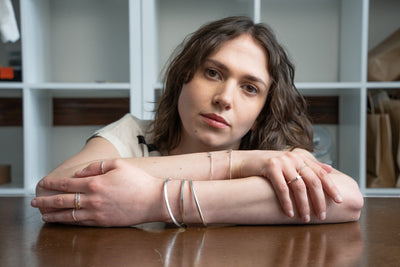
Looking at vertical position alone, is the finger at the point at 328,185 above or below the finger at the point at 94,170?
below

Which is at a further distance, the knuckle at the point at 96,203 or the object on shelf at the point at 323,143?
the object on shelf at the point at 323,143

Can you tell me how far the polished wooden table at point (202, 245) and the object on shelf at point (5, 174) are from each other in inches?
67.3

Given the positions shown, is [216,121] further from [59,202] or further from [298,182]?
[59,202]

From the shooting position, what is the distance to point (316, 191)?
82 centimetres

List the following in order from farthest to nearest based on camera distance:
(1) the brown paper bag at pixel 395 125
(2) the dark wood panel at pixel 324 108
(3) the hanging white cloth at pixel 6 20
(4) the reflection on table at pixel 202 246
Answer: (2) the dark wood panel at pixel 324 108, (1) the brown paper bag at pixel 395 125, (3) the hanging white cloth at pixel 6 20, (4) the reflection on table at pixel 202 246

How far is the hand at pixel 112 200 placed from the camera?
76 cm

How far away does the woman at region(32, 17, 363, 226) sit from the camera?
0.77 m

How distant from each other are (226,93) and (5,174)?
183 cm

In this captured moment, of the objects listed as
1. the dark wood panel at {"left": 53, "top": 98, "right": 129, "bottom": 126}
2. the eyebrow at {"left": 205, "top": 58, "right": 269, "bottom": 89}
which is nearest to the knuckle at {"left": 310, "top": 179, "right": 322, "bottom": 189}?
the eyebrow at {"left": 205, "top": 58, "right": 269, "bottom": 89}

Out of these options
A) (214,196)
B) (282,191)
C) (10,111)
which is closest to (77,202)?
(214,196)

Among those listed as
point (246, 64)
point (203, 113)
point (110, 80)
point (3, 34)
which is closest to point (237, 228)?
point (203, 113)

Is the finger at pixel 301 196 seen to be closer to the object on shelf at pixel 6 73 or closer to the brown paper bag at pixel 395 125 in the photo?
the brown paper bag at pixel 395 125

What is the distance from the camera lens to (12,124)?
2.60m

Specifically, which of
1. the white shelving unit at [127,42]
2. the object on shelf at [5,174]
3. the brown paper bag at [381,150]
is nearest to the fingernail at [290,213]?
the brown paper bag at [381,150]
